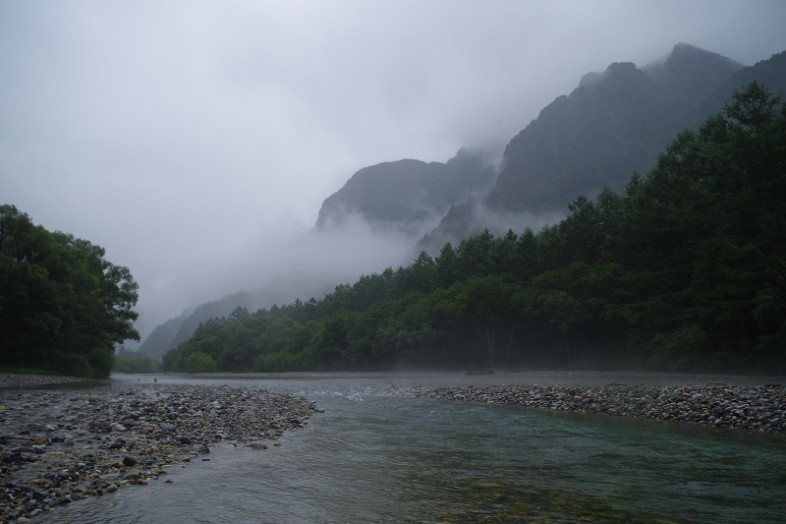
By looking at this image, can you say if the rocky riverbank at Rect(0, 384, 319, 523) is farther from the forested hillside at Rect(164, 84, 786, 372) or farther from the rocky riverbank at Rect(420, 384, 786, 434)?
the forested hillside at Rect(164, 84, 786, 372)

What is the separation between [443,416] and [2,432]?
14.4m

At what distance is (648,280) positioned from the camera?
4609 cm

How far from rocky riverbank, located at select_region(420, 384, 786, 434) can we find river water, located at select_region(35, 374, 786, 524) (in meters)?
1.62

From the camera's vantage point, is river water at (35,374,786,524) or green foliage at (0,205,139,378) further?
green foliage at (0,205,139,378)

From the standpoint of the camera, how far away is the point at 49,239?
1827 inches

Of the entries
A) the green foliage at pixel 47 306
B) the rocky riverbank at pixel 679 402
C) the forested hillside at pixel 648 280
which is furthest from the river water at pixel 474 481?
the green foliage at pixel 47 306

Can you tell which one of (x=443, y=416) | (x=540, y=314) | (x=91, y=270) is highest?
(x=91, y=270)

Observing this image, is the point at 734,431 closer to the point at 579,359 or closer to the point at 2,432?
the point at 2,432

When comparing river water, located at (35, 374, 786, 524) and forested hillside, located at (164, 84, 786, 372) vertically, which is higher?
forested hillside, located at (164, 84, 786, 372)

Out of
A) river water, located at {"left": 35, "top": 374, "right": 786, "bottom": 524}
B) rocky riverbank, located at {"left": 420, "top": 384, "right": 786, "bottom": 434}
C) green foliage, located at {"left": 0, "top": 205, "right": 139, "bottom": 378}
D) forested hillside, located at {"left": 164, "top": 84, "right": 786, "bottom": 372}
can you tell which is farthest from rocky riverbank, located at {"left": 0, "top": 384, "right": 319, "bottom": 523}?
forested hillside, located at {"left": 164, "top": 84, "right": 786, "bottom": 372}

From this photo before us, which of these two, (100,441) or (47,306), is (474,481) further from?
(47,306)

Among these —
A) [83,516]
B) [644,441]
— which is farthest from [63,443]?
[644,441]

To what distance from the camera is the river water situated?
22.6 ft

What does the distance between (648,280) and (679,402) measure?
105ft
